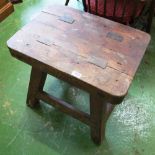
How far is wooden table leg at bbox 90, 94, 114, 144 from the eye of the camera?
110 cm

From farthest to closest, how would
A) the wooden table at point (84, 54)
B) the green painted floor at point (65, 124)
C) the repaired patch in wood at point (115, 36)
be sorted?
the green painted floor at point (65, 124), the repaired patch in wood at point (115, 36), the wooden table at point (84, 54)

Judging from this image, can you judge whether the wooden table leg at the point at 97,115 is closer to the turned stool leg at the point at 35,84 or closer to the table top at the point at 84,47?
the table top at the point at 84,47

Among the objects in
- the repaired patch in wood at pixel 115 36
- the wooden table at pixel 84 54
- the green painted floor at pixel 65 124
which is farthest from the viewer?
the green painted floor at pixel 65 124

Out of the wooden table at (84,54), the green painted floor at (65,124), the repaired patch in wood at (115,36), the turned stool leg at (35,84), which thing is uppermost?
the repaired patch in wood at (115,36)

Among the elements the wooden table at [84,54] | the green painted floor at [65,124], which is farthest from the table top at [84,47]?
the green painted floor at [65,124]

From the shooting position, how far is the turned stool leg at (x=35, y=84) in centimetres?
126

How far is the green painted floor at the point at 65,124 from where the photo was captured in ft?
4.33

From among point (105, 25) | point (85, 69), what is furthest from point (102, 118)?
point (105, 25)

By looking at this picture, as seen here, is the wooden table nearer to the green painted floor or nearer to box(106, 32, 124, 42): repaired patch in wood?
box(106, 32, 124, 42): repaired patch in wood

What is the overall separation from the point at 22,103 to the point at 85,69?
0.68 m

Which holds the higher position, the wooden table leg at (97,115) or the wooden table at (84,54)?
the wooden table at (84,54)

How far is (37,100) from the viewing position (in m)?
1.47

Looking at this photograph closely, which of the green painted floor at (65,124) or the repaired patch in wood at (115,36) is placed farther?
the green painted floor at (65,124)

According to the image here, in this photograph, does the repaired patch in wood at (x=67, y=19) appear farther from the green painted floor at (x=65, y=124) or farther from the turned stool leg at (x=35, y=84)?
the green painted floor at (x=65, y=124)
